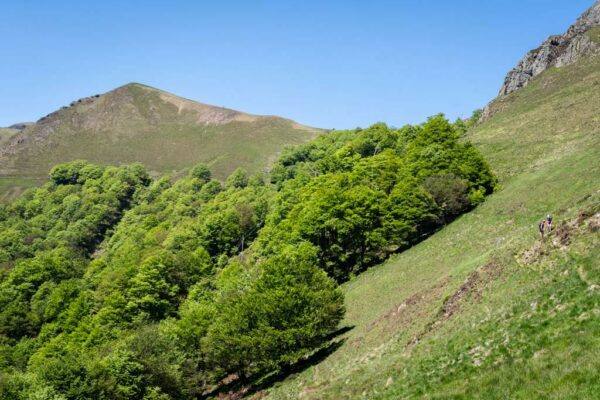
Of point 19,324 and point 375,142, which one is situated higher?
point 375,142

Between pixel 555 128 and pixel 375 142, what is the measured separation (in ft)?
149

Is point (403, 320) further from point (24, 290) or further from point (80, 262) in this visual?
point (80, 262)

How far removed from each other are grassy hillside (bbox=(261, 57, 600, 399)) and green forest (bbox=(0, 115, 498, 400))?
180 inches

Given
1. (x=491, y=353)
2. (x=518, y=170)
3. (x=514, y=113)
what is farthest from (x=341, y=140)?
(x=491, y=353)

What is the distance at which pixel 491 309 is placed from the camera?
2767 cm

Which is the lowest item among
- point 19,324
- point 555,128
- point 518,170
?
point 19,324

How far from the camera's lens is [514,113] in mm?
101375

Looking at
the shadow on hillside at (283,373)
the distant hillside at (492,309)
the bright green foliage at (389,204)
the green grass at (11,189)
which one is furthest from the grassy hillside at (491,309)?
the green grass at (11,189)

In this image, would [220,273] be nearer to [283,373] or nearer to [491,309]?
[283,373]

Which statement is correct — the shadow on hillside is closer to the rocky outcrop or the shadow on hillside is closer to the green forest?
the green forest

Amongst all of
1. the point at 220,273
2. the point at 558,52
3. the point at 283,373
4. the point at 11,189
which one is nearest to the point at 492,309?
the point at 283,373

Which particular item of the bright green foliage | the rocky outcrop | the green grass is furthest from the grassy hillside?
the green grass

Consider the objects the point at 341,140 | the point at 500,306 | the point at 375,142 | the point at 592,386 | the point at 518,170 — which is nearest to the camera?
the point at 592,386

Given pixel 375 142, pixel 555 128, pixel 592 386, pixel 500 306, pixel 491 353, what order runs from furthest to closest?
pixel 375 142, pixel 555 128, pixel 500 306, pixel 491 353, pixel 592 386
